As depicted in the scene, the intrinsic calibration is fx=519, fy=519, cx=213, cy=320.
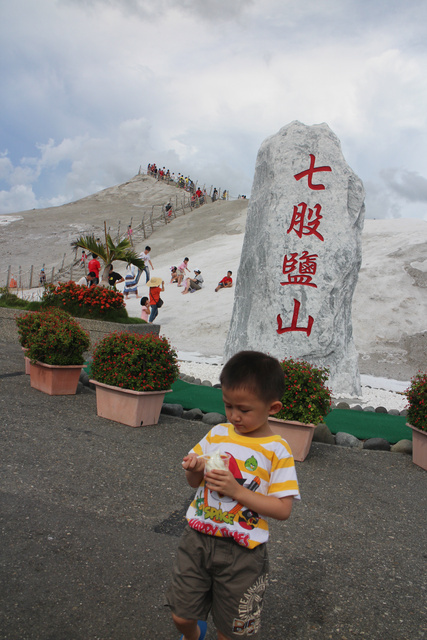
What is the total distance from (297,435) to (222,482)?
3688 mm

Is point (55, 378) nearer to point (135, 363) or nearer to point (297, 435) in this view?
point (135, 363)

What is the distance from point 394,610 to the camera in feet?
9.23

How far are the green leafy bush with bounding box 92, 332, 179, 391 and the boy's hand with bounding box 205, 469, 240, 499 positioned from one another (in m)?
4.03

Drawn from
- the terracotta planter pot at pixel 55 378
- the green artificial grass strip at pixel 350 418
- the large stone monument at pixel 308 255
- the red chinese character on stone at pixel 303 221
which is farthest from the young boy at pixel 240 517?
the red chinese character on stone at pixel 303 221

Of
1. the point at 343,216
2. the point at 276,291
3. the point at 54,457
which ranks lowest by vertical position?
the point at 54,457

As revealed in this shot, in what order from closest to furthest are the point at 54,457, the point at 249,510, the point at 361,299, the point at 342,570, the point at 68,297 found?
the point at 249,510, the point at 342,570, the point at 54,457, the point at 68,297, the point at 361,299

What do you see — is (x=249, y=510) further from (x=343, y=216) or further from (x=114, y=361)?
(x=343, y=216)

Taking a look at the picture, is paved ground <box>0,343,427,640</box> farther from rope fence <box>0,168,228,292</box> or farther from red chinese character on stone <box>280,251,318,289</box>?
rope fence <box>0,168,228,292</box>

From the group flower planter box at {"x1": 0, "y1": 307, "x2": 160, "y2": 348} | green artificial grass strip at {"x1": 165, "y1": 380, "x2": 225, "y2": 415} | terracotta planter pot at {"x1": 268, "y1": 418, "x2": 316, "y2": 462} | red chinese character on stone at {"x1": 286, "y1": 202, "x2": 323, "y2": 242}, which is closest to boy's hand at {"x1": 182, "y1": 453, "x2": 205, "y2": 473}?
terracotta planter pot at {"x1": 268, "y1": 418, "x2": 316, "y2": 462}

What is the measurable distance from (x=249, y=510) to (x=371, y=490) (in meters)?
3.09

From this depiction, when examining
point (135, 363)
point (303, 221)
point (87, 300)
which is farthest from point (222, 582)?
point (87, 300)

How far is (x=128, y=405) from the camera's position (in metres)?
5.89

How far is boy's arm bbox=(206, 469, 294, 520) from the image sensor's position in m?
1.88

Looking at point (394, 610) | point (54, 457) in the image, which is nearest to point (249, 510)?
point (394, 610)
